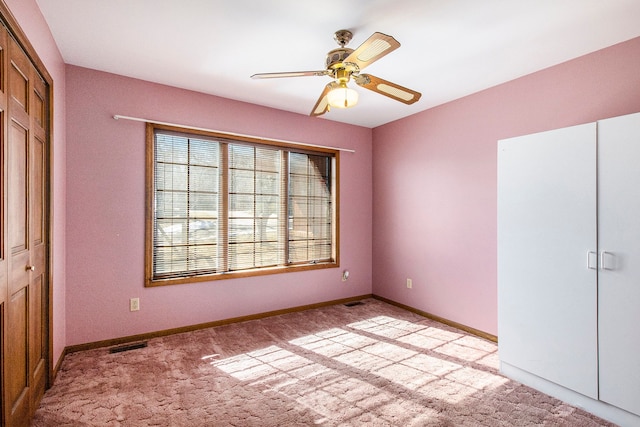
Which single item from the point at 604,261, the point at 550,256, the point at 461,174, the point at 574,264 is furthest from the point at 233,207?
the point at 604,261

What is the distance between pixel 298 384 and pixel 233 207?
2098 mm

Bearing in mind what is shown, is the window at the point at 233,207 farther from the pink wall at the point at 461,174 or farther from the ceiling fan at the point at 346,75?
the ceiling fan at the point at 346,75

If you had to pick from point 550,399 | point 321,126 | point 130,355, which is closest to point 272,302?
point 130,355

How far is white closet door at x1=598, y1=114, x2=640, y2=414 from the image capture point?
6.26 feet

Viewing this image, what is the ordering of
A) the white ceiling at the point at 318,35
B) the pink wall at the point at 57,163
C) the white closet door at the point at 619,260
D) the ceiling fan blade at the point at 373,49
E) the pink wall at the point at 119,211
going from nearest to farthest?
the ceiling fan blade at the point at 373,49
the white closet door at the point at 619,260
the white ceiling at the point at 318,35
the pink wall at the point at 57,163
the pink wall at the point at 119,211

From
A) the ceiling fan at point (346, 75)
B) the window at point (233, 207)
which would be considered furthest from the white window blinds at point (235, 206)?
the ceiling fan at point (346, 75)

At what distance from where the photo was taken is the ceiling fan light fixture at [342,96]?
218cm

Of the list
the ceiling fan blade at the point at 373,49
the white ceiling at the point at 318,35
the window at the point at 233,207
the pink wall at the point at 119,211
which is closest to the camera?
the ceiling fan blade at the point at 373,49

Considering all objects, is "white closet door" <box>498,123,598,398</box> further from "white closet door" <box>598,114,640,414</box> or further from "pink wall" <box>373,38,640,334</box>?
"pink wall" <box>373,38,640,334</box>

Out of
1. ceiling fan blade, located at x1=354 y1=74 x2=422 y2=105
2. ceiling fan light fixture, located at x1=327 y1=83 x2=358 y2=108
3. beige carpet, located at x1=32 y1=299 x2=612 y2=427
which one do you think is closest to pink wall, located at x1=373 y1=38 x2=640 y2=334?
beige carpet, located at x1=32 y1=299 x2=612 y2=427

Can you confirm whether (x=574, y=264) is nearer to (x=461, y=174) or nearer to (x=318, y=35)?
(x=461, y=174)

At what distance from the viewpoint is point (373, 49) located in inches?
71.6

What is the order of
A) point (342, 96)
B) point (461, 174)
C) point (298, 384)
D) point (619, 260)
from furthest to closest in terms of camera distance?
point (461, 174) < point (298, 384) < point (342, 96) < point (619, 260)

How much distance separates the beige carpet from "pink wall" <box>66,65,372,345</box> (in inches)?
11.3
